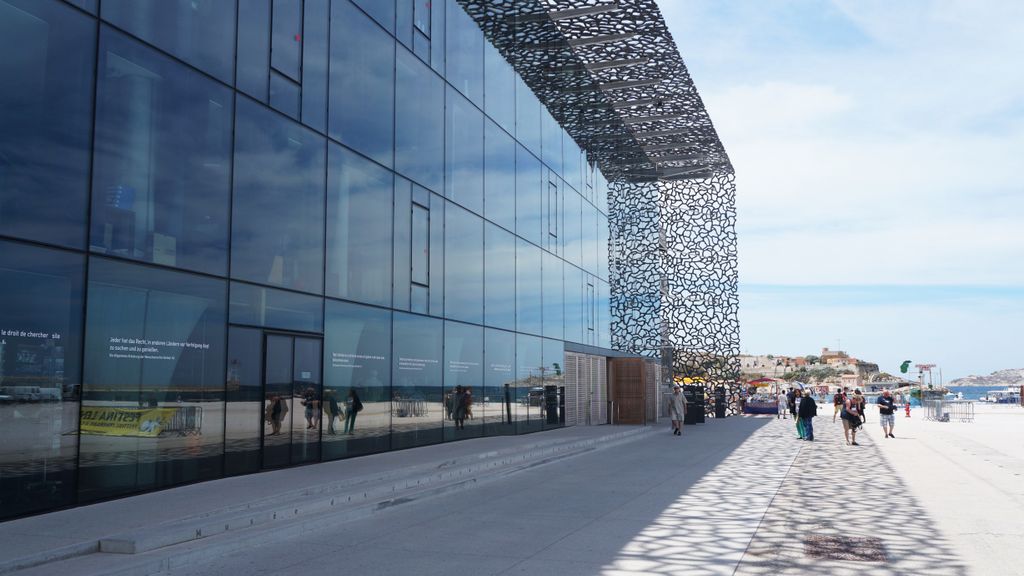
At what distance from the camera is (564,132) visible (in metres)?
30.7

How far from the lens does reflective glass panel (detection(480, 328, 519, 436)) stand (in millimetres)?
21938

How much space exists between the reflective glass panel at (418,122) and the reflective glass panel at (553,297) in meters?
8.77

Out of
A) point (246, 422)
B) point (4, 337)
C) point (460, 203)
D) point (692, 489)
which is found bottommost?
point (692, 489)

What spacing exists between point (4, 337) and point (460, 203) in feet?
42.7

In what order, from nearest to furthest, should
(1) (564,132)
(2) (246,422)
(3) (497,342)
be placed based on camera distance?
(2) (246,422)
(3) (497,342)
(1) (564,132)

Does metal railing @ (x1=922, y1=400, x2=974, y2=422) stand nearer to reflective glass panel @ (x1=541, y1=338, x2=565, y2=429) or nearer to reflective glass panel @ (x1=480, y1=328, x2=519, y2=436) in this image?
reflective glass panel @ (x1=541, y1=338, x2=565, y2=429)

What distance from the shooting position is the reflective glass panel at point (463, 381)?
19500mm

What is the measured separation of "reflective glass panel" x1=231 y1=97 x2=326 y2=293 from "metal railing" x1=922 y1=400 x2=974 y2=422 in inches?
1272

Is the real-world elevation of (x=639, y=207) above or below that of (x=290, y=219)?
above

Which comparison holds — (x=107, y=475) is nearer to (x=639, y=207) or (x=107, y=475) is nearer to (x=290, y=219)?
(x=290, y=219)

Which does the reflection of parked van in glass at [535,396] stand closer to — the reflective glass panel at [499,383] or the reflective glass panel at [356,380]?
the reflective glass panel at [499,383]

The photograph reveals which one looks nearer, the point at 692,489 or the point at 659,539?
the point at 659,539

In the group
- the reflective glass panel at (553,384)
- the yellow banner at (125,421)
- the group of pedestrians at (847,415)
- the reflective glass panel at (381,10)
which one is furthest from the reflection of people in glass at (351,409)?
the group of pedestrians at (847,415)

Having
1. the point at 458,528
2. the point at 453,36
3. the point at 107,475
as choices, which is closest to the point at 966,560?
the point at 458,528
